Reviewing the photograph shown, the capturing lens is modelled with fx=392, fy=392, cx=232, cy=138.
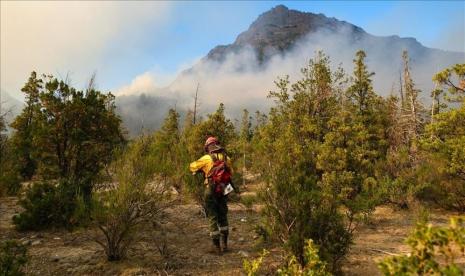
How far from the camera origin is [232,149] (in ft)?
50.2

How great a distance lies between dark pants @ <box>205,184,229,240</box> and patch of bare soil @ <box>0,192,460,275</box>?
37 cm

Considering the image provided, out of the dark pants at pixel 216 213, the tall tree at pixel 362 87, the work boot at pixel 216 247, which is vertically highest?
the tall tree at pixel 362 87

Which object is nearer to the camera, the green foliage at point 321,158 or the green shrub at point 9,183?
the green foliage at point 321,158

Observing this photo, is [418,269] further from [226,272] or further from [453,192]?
[453,192]

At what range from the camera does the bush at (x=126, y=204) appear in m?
5.51

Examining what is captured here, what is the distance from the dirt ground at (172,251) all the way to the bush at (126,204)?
0.34 metres

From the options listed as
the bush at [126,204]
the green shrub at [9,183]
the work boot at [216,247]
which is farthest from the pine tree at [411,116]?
the green shrub at [9,183]

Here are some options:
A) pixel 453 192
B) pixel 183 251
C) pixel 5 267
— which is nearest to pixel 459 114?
pixel 453 192

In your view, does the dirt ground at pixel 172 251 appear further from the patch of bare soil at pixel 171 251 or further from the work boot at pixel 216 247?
the work boot at pixel 216 247

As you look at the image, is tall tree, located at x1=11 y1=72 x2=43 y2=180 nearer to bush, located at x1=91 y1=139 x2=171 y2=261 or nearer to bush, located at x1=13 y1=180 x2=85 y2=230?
bush, located at x1=13 y1=180 x2=85 y2=230

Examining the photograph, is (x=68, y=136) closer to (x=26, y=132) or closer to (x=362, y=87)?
(x=26, y=132)

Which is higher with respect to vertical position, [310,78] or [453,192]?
[310,78]

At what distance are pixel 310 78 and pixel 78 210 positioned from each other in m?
14.9

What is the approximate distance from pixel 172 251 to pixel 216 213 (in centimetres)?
96
